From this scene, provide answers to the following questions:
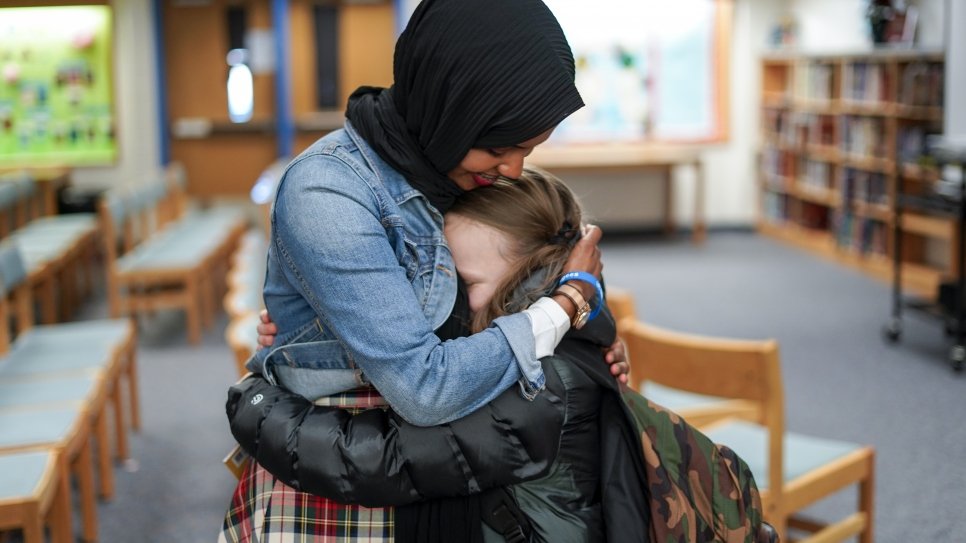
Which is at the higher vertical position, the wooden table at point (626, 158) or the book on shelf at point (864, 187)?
the wooden table at point (626, 158)

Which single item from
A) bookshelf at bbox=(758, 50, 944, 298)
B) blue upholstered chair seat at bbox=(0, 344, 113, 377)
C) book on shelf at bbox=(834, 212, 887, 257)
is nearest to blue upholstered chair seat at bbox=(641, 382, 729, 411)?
blue upholstered chair seat at bbox=(0, 344, 113, 377)

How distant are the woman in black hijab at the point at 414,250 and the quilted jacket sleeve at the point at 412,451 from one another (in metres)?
0.01

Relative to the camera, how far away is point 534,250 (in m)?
1.66

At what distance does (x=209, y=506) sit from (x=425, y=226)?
249 cm

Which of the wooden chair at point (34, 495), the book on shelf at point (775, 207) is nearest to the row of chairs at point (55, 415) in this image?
the wooden chair at point (34, 495)

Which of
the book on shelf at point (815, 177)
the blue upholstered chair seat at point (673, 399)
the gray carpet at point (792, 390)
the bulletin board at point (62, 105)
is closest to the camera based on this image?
the blue upholstered chair seat at point (673, 399)

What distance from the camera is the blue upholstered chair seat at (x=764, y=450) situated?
2.81 metres

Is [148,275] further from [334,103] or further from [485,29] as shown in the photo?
[485,29]

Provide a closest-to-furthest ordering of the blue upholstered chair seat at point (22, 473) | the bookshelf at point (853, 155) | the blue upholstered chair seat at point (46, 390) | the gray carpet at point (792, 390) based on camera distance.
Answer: the blue upholstered chair seat at point (22, 473), the blue upholstered chair seat at point (46, 390), the gray carpet at point (792, 390), the bookshelf at point (853, 155)

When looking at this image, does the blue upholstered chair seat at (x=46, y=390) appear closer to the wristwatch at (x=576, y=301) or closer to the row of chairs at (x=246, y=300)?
the row of chairs at (x=246, y=300)

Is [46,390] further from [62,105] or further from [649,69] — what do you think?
[649,69]

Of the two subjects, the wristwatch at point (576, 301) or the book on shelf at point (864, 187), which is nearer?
the wristwatch at point (576, 301)

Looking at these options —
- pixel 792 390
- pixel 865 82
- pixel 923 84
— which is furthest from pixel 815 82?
pixel 792 390

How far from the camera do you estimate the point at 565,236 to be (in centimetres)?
171
